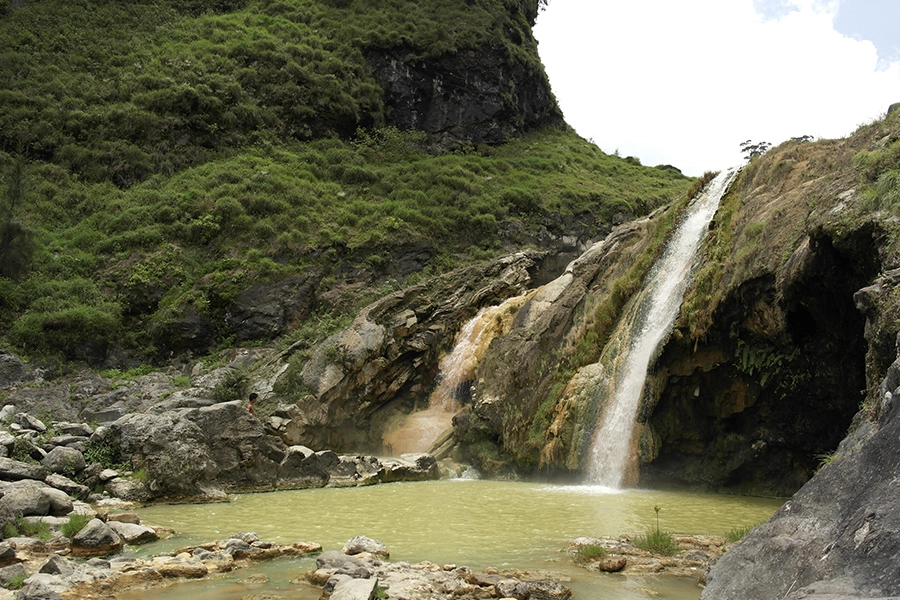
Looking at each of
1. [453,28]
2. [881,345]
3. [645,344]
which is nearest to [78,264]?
[645,344]

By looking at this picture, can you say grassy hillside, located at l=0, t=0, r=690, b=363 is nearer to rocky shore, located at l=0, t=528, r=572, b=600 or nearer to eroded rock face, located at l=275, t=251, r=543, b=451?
eroded rock face, located at l=275, t=251, r=543, b=451

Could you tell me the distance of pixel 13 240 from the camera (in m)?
25.9

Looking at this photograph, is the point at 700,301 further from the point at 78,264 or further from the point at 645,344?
the point at 78,264

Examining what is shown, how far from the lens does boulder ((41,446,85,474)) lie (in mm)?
13336

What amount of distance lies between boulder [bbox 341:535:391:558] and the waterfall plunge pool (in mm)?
159

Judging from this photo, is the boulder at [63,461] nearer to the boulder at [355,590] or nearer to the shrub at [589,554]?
the boulder at [355,590]

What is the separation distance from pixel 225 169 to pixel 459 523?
28844 mm

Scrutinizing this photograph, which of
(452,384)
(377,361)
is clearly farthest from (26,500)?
(452,384)

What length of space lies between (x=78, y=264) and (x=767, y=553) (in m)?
29.8

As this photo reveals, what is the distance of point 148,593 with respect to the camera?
21.7 feet

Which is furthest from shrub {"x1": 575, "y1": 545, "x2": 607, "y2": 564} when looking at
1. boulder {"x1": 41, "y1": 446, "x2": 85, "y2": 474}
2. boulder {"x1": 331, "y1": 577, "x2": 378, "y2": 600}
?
boulder {"x1": 41, "y1": 446, "x2": 85, "y2": 474}

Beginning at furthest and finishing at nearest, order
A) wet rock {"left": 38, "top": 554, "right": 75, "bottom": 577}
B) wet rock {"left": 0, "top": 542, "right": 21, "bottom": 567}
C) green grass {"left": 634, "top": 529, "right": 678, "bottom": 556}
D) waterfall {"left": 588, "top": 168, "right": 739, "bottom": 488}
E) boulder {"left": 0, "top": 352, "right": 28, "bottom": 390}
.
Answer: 1. boulder {"left": 0, "top": 352, "right": 28, "bottom": 390}
2. waterfall {"left": 588, "top": 168, "right": 739, "bottom": 488}
3. green grass {"left": 634, "top": 529, "right": 678, "bottom": 556}
4. wet rock {"left": 0, "top": 542, "right": 21, "bottom": 567}
5. wet rock {"left": 38, "top": 554, "right": 75, "bottom": 577}

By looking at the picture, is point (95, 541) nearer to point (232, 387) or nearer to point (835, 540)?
point (835, 540)

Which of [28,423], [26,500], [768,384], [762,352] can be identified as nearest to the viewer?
[26,500]
